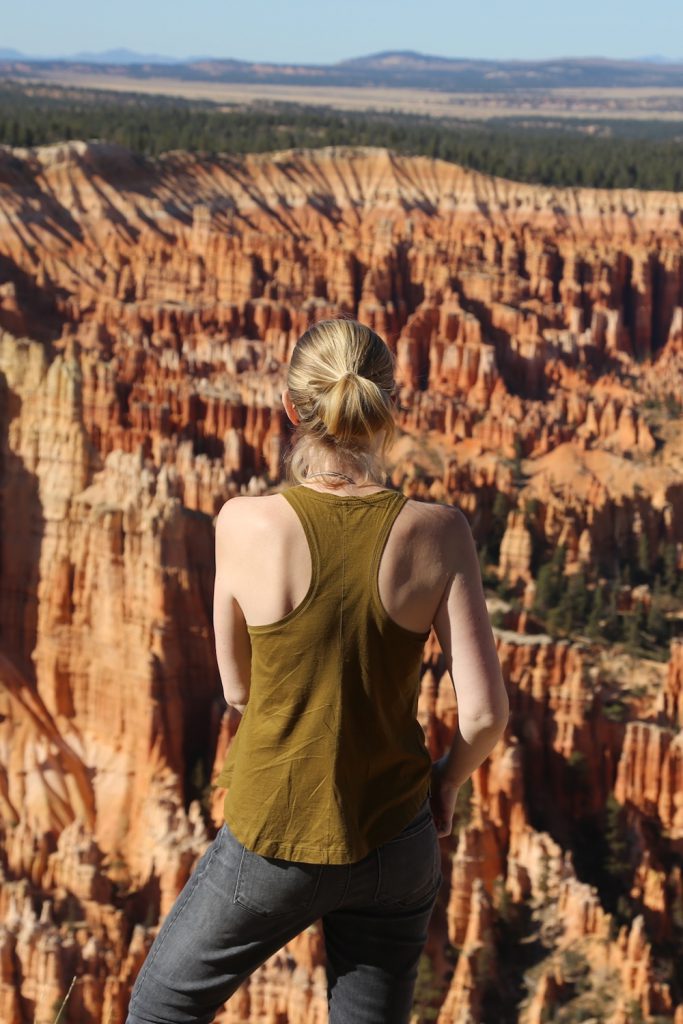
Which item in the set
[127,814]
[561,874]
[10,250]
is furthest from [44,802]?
[10,250]

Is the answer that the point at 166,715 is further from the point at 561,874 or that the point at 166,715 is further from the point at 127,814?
the point at 561,874

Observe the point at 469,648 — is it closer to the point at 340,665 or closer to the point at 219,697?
the point at 340,665

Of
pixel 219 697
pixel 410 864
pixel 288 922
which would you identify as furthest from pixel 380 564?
pixel 219 697

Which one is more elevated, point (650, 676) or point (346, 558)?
point (346, 558)

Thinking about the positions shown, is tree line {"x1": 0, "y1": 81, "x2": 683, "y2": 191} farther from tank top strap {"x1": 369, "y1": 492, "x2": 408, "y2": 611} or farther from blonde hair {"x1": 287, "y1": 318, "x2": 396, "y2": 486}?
tank top strap {"x1": 369, "y1": 492, "x2": 408, "y2": 611}

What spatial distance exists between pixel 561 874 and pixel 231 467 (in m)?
16.8

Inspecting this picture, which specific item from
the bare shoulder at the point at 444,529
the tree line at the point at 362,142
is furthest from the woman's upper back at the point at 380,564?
the tree line at the point at 362,142

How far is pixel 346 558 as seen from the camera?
3512mm

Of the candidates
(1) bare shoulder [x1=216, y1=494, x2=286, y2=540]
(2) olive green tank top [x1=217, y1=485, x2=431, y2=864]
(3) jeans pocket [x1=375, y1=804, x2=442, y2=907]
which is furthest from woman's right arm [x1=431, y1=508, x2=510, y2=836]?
(1) bare shoulder [x1=216, y1=494, x2=286, y2=540]

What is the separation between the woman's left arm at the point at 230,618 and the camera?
142 inches

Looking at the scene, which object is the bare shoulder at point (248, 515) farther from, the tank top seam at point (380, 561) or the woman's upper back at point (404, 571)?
the tank top seam at point (380, 561)

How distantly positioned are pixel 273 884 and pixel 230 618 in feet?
2.44

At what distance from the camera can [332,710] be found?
11.8ft

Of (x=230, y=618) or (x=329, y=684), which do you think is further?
(x=230, y=618)
